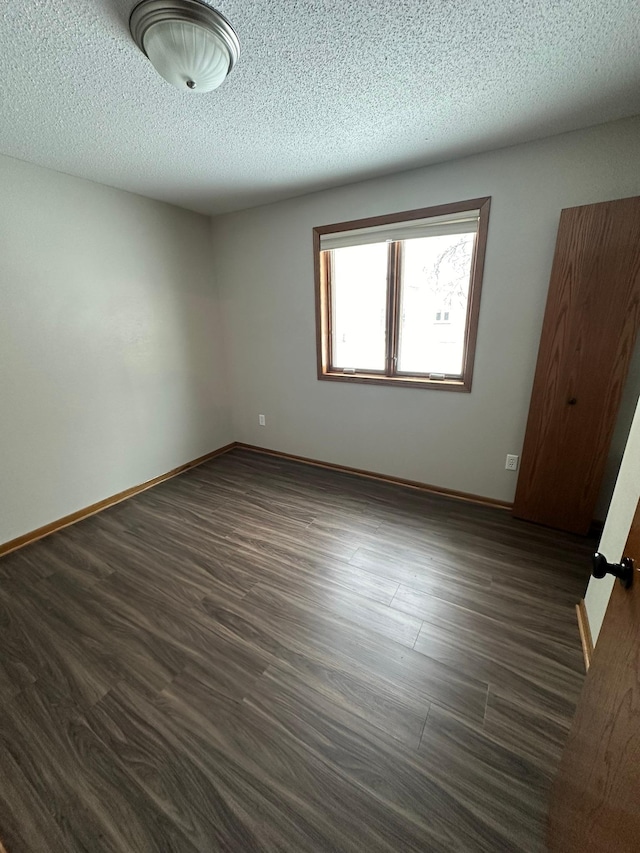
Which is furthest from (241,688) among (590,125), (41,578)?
(590,125)

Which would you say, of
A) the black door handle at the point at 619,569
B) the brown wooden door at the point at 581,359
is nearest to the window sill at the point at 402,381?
the brown wooden door at the point at 581,359

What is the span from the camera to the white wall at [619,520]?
1320mm

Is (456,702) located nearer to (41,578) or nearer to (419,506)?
(419,506)

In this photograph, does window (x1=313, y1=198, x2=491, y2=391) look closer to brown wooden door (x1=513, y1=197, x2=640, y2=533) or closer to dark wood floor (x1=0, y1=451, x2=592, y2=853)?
brown wooden door (x1=513, y1=197, x2=640, y2=533)

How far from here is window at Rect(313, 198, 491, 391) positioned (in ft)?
7.84

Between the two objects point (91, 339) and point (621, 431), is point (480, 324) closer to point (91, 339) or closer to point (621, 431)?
point (621, 431)

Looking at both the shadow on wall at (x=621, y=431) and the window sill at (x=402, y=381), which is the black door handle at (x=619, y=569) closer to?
the shadow on wall at (x=621, y=431)

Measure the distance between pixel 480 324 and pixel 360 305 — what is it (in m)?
1.02

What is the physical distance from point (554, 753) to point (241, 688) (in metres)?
1.16

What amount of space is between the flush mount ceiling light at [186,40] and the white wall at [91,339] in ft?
5.20

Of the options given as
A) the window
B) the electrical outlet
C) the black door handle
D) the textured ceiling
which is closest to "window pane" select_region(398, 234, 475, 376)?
the window

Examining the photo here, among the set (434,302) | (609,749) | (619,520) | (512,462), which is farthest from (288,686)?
(434,302)

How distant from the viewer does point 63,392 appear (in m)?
2.43

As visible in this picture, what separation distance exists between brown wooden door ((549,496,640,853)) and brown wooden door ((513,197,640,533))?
1623 millimetres
